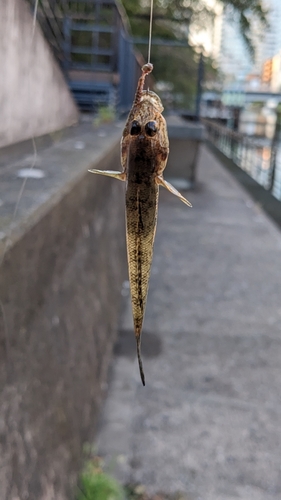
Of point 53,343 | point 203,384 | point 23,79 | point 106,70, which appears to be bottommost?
point 203,384

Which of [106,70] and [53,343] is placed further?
[106,70]

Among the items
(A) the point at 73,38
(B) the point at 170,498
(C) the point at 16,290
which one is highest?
(A) the point at 73,38

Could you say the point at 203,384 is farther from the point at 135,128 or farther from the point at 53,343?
the point at 135,128

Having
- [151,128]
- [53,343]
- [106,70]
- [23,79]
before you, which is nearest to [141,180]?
[151,128]

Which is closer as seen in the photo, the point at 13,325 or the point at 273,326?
the point at 13,325

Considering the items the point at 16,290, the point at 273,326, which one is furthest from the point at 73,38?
the point at 16,290

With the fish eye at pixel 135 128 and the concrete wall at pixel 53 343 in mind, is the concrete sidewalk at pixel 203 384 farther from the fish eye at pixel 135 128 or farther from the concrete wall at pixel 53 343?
the fish eye at pixel 135 128

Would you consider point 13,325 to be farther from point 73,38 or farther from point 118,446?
point 73,38
